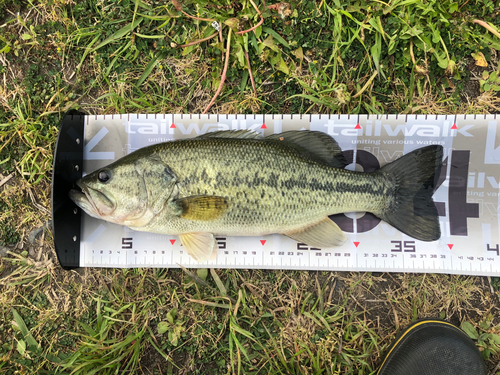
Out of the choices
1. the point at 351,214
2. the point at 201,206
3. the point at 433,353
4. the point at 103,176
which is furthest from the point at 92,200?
the point at 433,353

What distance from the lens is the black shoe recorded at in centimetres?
279

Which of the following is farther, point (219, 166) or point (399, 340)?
point (399, 340)

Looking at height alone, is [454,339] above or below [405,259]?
below

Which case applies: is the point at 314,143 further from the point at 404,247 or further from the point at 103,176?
the point at 103,176

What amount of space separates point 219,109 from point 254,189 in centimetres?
105

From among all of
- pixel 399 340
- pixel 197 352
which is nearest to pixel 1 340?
pixel 197 352

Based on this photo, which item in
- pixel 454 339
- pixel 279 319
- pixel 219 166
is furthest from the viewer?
pixel 279 319

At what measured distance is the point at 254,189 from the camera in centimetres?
263

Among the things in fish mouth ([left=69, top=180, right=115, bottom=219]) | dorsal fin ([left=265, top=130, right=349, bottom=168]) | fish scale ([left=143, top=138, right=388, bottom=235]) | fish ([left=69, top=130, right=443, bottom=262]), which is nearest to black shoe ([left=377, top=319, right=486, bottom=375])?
fish ([left=69, top=130, right=443, bottom=262])

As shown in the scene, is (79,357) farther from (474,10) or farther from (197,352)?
(474,10)

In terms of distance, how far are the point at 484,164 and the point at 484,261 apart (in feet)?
3.22

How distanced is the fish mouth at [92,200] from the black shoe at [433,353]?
3.02 metres

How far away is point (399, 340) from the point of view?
292 cm

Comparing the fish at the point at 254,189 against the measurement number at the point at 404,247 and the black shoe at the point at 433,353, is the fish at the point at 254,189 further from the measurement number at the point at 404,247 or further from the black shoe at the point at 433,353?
the black shoe at the point at 433,353
